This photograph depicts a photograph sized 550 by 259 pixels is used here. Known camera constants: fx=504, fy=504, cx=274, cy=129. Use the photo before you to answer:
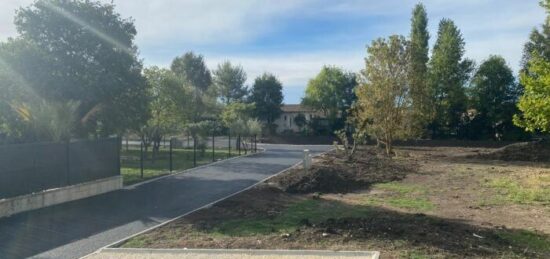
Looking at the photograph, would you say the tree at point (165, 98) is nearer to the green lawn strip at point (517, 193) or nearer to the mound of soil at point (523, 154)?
the mound of soil at point (523, 154)

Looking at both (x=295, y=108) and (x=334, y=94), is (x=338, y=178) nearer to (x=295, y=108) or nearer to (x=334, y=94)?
(x=334, y=94)

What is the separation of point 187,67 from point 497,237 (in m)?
71.6

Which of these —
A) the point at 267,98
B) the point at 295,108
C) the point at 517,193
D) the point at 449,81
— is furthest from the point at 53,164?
the point at 295,108

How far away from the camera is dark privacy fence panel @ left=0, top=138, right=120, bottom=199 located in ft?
42.4

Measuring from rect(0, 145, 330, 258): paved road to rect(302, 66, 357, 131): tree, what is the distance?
116ft

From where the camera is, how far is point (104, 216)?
1243 cm

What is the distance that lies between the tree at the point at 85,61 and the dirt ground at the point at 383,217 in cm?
816

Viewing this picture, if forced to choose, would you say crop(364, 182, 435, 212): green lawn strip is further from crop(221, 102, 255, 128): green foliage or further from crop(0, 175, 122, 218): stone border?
crop(221, 102, 255, 128): green foliage

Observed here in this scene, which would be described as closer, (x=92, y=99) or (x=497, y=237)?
(x=497, y=237)

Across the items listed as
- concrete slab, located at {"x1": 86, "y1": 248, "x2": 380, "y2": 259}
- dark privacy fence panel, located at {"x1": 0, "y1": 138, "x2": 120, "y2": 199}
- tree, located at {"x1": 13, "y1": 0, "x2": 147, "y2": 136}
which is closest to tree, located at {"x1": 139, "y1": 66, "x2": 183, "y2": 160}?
tree, located at {"x1": 13, "y1": 0, "x2": 147, "y2": 136}

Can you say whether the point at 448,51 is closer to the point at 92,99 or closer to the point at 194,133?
the point at 194,133

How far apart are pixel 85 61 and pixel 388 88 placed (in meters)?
18.1

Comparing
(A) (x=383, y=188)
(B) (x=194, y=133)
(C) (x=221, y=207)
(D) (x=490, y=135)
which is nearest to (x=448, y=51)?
(D) (x=490, y=135)

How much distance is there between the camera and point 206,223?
450 inches
